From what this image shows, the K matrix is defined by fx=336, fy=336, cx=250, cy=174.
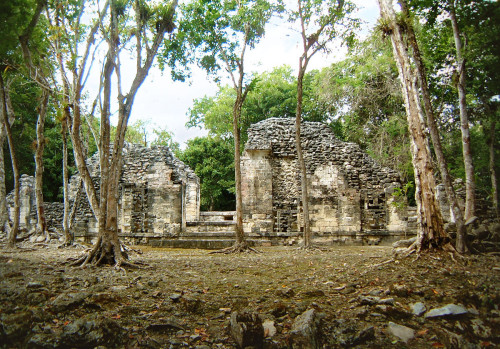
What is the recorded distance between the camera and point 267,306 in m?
3.47

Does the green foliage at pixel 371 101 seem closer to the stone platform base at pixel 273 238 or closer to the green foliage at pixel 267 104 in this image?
the green foliage at pixel 267 104

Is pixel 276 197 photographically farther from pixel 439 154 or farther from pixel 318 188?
pixel 439 154

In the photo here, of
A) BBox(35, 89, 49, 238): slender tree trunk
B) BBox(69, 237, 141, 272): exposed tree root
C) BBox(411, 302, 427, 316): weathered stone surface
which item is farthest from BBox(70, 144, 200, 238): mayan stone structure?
BBox(411, 302, 427, 316): weathered stone surface

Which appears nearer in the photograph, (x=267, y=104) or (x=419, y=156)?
(x=419, y=156)

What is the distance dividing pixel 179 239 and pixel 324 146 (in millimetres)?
7388

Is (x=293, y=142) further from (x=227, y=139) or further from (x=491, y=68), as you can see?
(x=227, y=139)

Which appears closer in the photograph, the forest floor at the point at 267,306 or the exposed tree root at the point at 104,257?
the forest floor at the point at 267,306

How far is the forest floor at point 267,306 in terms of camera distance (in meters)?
2.59

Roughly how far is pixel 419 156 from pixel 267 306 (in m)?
3.70

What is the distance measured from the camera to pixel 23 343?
92.6 inches

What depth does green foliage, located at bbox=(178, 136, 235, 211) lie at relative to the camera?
26.6 meters

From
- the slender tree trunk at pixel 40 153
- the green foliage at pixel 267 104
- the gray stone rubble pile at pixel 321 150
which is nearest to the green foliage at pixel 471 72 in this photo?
the gray stone rubble pile at pixel 321 150

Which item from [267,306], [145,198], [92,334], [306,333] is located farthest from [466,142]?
[145,198]

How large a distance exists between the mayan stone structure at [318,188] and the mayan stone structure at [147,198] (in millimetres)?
2881
